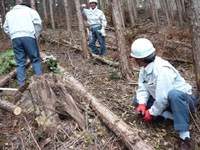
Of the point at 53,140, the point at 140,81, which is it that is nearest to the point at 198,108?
the point at 140,81

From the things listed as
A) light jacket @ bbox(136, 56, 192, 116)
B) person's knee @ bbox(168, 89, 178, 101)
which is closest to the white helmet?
light jacket @ bbox(136, 56, 192, 116)

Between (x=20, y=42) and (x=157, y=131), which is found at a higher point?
(x=20, y=42)

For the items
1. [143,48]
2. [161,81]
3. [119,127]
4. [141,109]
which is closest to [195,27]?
[143,48]

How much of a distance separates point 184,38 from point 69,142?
6575mm

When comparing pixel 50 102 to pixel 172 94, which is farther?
pixel 50 102

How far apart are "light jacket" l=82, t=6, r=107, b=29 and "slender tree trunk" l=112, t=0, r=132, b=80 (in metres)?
2.05

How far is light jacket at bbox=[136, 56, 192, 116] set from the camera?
226cm

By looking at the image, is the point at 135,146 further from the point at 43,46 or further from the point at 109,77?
the point at 43,46

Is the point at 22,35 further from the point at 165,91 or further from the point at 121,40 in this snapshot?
the point at 165,91

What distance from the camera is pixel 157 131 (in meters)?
2.64

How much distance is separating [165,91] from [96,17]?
14.8ft

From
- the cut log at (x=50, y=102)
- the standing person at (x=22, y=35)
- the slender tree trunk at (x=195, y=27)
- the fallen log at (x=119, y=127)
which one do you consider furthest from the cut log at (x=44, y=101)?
the slender tree trunk at (x=195, y=27)

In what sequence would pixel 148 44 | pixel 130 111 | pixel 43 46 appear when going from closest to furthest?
1. pixel 148 44
2. pixel 130 111
3. pixel 43 46

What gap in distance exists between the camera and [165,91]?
7.51ft
